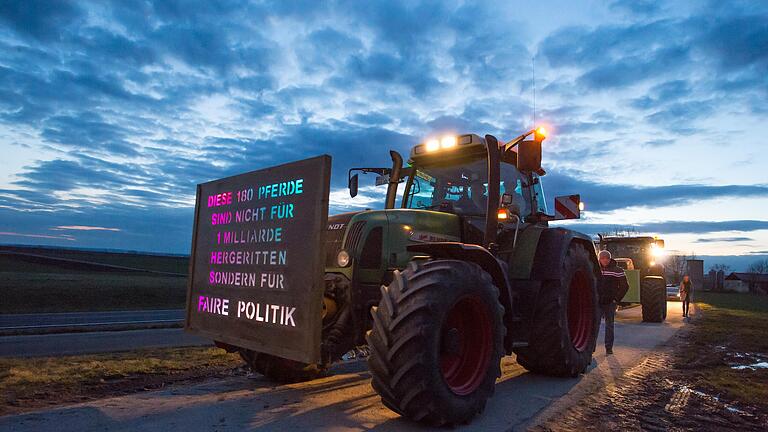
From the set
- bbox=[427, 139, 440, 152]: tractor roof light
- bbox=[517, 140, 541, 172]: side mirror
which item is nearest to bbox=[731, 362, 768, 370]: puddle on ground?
bbox=[517, 140, 541, 172]: side mirror

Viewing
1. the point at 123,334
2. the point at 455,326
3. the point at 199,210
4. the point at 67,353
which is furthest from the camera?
→ the point at 123,334

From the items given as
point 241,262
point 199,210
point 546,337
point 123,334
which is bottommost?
point 123,334

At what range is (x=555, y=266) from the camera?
5516 millimetres

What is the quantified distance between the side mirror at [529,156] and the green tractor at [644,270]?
9977 millimetres

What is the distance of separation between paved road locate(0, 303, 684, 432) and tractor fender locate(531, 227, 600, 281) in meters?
1.20

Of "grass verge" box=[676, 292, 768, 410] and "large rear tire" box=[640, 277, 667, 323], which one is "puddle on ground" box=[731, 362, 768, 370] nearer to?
"grass verge" box=[676, 292, 768, 410]

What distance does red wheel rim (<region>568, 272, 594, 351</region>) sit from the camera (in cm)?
640

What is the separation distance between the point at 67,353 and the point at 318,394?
552 cm

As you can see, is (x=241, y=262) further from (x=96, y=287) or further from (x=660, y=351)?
(x=96, y=287)

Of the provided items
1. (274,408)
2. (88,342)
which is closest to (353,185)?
(274,408)

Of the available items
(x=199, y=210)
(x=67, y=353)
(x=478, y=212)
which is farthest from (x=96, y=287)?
Result: (x=478, y=212)

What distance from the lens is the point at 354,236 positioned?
15.3 feet

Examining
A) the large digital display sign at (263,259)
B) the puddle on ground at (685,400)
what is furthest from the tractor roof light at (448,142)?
the puddle on ground at (685,400)

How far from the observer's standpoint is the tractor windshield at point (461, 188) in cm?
570
